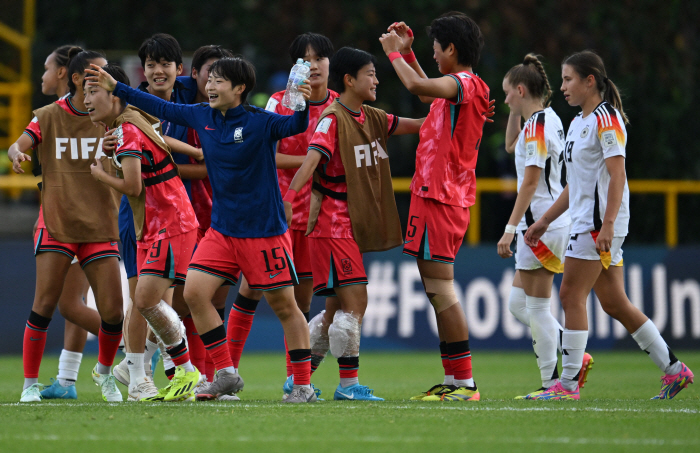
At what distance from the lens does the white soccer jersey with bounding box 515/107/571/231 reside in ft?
20.3

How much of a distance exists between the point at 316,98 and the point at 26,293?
5.59 metres

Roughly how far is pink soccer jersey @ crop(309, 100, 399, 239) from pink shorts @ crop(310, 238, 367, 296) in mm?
51

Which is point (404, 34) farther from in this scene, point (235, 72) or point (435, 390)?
point (435, 390)

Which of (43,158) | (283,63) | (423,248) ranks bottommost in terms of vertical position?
(423,248)

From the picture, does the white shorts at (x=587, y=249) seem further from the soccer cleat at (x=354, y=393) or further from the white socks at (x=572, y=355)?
the soccer cleat at (x=354, y=393)

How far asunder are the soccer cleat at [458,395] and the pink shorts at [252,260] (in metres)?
1.23

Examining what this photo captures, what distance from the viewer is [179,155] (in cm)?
655

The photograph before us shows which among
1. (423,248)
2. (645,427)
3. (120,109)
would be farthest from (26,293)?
(645,427)

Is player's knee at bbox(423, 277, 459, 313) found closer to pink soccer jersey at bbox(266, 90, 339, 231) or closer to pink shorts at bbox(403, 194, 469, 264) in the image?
pink shorts at bbox(403, 194, 469, 264)

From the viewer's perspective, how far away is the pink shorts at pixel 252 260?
18.1ft

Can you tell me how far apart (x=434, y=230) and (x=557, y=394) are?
1.31 m

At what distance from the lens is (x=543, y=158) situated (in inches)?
243

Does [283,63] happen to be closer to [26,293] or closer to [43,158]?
[26,293]

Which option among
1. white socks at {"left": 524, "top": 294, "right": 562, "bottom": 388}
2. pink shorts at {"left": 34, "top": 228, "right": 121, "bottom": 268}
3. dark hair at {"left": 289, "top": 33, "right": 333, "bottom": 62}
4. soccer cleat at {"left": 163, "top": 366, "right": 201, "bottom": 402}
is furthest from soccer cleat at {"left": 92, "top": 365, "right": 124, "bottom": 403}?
white socks at {"left": 524, "top": 294, "right": 562, "bottom": 388}
